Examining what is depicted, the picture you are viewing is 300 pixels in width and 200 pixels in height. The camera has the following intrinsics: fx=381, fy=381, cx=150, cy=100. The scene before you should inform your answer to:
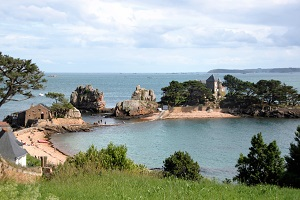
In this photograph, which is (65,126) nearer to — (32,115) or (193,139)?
(32,115)

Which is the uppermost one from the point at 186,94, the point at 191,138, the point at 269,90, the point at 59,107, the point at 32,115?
the point at 269,90

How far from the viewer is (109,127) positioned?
61312 mm

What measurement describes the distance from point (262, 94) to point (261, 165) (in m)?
57.3

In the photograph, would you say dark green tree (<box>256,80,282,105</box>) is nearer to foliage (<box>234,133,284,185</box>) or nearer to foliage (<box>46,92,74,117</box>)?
foliage (<box>46,92,74,117</box>)

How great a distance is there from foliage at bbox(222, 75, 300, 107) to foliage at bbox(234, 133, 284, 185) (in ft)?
181

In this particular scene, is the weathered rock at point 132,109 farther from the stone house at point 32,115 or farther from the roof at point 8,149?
the roof at point 8,149

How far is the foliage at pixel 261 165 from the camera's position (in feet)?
70.2

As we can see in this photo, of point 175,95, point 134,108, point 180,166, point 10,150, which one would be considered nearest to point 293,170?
point 180,166

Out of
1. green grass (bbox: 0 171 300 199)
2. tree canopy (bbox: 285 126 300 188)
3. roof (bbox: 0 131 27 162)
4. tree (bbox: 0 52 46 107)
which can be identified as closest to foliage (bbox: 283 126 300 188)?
tree canopy (bbox: 285 126 300 188)

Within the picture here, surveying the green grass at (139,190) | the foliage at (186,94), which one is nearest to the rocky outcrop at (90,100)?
the foliage at (186,94)

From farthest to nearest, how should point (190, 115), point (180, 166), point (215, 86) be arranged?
point (215, 86) → point (190, 115) → point (180, 166)

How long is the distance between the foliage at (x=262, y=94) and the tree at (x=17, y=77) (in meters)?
61.0

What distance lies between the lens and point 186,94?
7919 cm

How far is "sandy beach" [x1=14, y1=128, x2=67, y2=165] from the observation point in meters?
37.8
